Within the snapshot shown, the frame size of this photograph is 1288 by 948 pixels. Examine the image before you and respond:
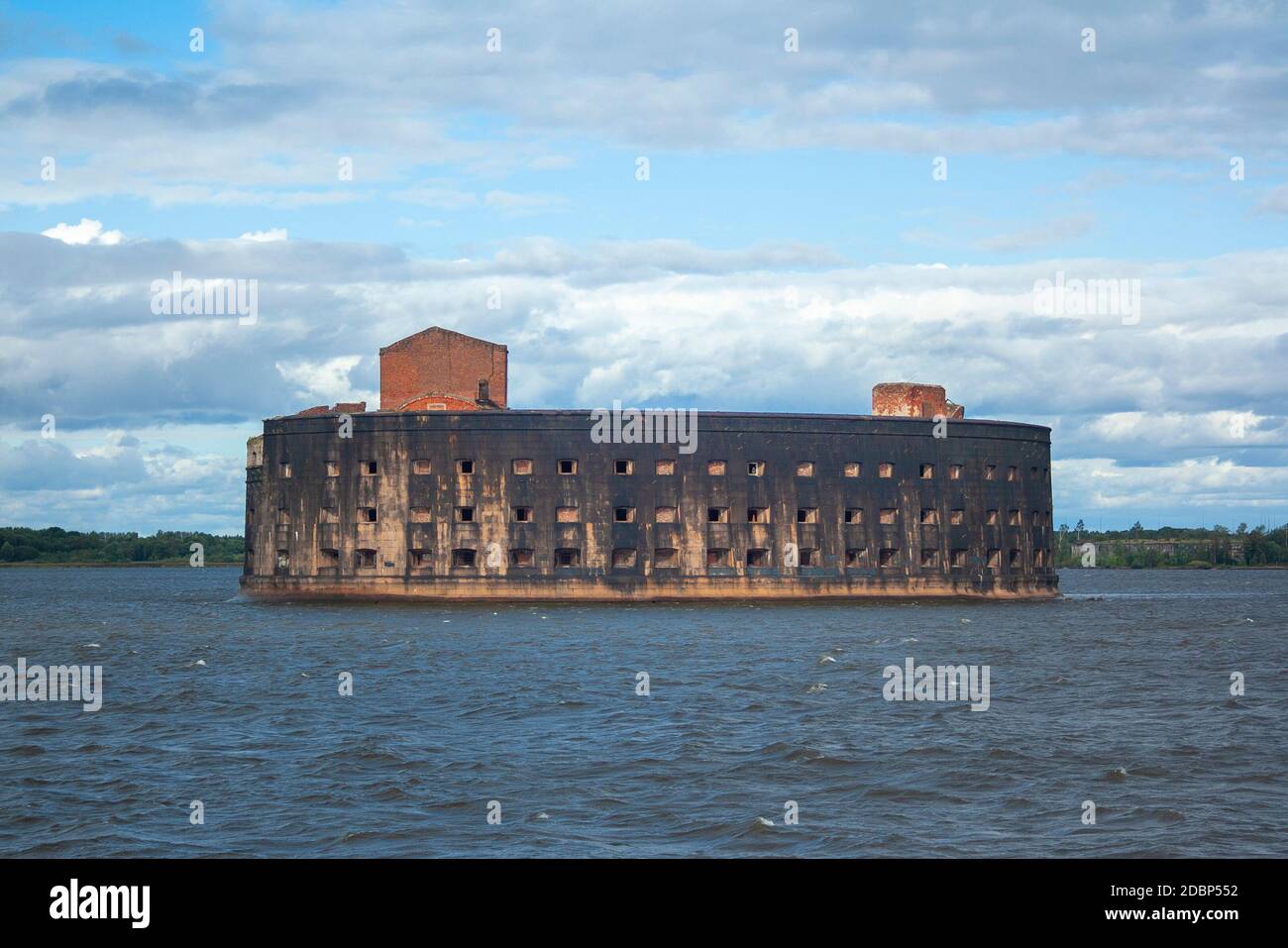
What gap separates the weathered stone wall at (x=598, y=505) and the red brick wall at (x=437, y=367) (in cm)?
464

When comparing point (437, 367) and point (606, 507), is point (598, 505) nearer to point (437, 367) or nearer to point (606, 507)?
point (606, 507)

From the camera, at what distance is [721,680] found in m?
24.2

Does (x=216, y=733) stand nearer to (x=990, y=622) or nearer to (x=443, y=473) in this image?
(x=990, y=622)

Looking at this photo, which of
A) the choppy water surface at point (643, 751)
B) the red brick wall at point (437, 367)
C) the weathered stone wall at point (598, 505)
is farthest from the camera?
the red brick wall at point (437, 367)

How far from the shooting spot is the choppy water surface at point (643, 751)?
39.2ft

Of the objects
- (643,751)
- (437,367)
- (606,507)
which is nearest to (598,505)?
(606,507)

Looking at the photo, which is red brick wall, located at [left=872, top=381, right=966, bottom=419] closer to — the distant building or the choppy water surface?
the distant building

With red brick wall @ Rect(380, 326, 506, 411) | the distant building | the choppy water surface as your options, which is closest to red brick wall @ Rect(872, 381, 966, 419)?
the distant building

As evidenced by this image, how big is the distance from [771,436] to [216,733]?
34321 millimetres

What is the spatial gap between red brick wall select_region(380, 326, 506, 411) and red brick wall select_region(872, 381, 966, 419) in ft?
49.6

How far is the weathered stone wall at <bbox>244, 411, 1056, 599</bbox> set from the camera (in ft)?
162

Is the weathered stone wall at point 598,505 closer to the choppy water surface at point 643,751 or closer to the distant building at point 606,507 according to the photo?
the distant building at point 606,507

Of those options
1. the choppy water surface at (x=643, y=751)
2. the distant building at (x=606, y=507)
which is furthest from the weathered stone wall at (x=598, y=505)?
the choppy water surface at (x=643, y=751)
